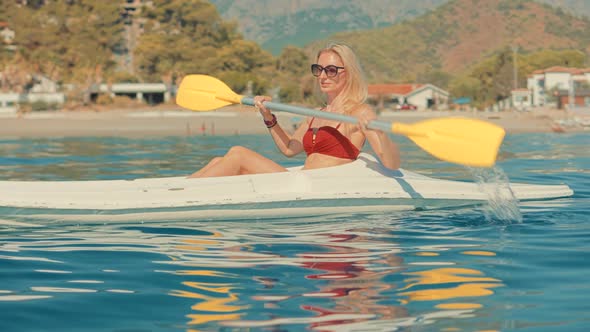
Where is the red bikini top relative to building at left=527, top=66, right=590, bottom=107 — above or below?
above

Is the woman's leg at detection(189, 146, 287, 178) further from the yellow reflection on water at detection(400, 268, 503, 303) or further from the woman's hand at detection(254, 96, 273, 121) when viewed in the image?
the yellow reflection on water at detection(400, 268, 503, 303)

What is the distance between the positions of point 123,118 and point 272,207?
1406 inches

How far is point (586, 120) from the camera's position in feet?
106

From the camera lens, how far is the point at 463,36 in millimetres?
175500

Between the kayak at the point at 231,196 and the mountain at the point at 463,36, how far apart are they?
14453cm

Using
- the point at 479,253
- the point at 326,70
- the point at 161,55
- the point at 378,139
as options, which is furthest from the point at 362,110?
the point at 161,55

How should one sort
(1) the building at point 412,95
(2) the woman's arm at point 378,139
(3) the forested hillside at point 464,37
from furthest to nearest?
(3) the forested hillside at point 464,37
(1) the building at point 412,95
(2) the woman's arm at point 378,139

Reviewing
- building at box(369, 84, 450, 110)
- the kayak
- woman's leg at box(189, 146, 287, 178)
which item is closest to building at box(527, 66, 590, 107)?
building at box(369, 84, 450, 110)

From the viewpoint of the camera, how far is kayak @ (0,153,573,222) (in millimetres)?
6461

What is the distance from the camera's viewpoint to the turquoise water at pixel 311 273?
3.82 metres

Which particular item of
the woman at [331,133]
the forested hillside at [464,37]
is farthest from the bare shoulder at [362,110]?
the forested hillside at [464,37]

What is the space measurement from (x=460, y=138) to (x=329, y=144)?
1221 millimetres

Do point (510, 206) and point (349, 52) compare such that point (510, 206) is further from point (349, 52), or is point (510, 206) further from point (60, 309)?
point (60, 309)

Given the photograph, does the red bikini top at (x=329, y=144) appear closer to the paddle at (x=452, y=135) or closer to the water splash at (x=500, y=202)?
the paddle at (x=452, y=135)
